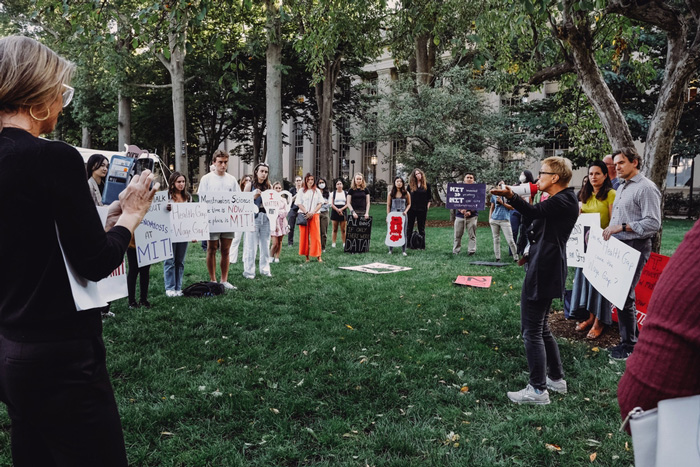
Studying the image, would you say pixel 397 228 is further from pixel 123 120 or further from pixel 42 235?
pixel 123 120

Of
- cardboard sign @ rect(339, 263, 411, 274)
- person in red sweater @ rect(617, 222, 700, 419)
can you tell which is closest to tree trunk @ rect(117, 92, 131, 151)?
cardboard sign @ rect(339, 263, 411, 274)

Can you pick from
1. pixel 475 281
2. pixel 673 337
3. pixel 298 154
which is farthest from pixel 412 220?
pixel 298 154

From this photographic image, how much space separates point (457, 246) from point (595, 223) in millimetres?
7210

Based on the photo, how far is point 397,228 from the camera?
12938 mm

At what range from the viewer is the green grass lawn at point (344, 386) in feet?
10.9

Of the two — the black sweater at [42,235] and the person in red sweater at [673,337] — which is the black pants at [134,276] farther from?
the person in red sweater at [673,337]

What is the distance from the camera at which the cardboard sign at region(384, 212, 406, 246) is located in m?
12.9

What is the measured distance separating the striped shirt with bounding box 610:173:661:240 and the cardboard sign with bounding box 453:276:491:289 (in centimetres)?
345

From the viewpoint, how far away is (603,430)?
3607 mm

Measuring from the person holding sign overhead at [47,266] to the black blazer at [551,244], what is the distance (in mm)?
3329

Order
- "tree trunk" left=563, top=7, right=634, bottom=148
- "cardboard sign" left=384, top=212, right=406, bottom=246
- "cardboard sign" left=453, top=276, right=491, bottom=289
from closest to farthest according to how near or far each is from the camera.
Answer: "tree trunk" left=563, top=7, right=634, bottom=148 → "cardboard sign" left=453, top=276, right=491, bottom=289 → "cardboard sign" left=384, top=212, right=406, bottom=246

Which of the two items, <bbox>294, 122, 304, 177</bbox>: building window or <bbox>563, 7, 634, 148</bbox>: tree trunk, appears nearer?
<bbox>563, 7, 634, 148</bbox>: tree trunk

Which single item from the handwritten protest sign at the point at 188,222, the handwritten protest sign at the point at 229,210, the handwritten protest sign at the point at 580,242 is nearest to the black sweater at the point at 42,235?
the handwritten protest sign at the point at 580,242

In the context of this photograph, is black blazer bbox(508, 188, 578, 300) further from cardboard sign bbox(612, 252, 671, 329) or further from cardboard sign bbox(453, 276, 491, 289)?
cardboard sign bbox(453, 276, 491, 289)
